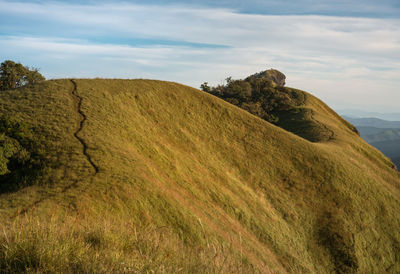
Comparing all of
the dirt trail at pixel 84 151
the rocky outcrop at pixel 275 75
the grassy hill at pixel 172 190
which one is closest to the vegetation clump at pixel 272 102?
the grassy hill at pixel 172 190

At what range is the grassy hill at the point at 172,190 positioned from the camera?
770cm

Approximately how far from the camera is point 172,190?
2441 centimetres

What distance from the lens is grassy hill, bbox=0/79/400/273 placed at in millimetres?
7699

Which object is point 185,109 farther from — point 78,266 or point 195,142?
point 78,266

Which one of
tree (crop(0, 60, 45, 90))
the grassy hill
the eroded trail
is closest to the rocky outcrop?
the grassy hill

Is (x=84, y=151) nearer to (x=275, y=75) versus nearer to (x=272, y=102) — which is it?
(x=272, y=102)

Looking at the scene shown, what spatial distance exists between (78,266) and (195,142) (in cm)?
3320

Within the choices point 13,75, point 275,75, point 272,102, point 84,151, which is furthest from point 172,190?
point 275,75

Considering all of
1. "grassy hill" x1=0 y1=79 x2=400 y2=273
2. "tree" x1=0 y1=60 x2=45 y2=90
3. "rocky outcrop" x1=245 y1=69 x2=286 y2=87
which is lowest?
"grassy hill" x1=0 y1=79 x2=400 y2=273

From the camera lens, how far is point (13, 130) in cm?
2303

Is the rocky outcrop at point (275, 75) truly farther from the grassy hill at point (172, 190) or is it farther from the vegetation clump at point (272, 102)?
the grassy hill at point (172, 190)

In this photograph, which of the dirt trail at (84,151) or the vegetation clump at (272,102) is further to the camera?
the vegetation clump at (272,102)

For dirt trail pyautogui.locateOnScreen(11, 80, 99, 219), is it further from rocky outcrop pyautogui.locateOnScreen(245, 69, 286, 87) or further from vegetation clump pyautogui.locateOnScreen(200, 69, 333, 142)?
rocky outcrop pyautogui.locateOnScreen(245, 69, 286, 87)

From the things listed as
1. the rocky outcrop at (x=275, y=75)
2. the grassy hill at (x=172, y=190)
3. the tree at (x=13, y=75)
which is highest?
the rocky outcrop at (x=275, y=75)
